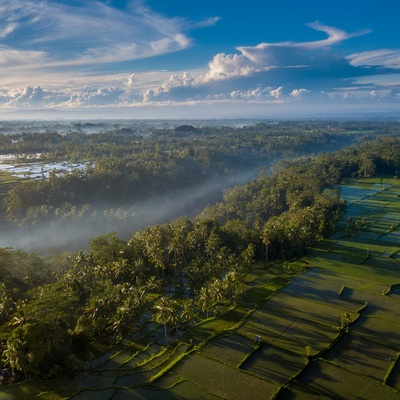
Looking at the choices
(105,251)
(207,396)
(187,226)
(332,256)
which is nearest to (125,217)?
(187,226)

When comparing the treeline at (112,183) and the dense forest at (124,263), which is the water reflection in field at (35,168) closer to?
the treeline at (112,183)

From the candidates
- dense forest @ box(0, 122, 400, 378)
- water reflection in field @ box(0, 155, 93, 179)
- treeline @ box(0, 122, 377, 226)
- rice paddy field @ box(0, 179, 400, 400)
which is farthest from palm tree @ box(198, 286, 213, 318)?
water reflection in field @ box(0, 155, 93, 179)

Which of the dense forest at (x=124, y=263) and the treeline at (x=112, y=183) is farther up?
the treeline at (x=112, y=183)

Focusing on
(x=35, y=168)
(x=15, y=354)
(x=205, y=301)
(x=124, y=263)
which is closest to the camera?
(x=15, y=354)

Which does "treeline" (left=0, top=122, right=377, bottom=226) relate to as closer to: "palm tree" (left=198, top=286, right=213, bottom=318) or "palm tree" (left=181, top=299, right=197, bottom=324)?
"palm tree" (left=181, top=299, right=197, bottom=324)

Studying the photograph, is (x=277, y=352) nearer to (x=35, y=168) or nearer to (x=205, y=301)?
(x=205, y=301)

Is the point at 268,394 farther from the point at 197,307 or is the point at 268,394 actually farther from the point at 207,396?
the point at 197,307

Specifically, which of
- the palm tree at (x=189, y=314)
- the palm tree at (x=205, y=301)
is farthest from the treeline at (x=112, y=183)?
the palm tree at (x=205, y=301)

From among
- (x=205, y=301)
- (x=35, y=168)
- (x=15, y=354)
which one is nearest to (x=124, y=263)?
(x=205, y=301)

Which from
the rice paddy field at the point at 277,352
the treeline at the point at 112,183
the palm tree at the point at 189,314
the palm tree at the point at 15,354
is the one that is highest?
the treeline at the point at 112,183
